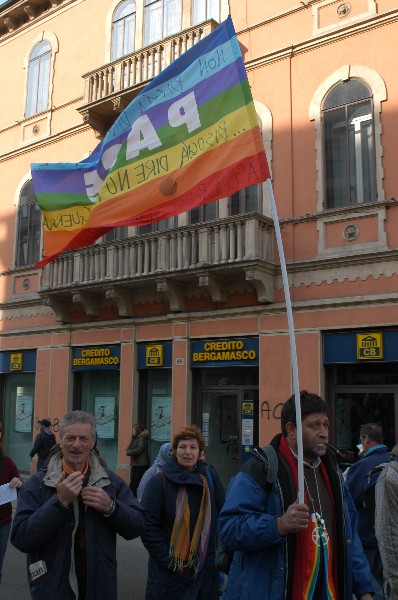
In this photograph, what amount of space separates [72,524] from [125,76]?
575 inches

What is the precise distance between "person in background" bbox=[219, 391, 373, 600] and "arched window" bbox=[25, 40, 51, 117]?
57.9 ft

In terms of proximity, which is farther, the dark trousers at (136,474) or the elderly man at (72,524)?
the dark trousers at (136,474)

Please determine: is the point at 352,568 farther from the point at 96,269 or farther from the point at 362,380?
the point at 96,269

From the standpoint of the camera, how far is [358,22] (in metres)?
12.8

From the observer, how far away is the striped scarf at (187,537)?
4.59 meters

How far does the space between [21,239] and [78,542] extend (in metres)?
16.5

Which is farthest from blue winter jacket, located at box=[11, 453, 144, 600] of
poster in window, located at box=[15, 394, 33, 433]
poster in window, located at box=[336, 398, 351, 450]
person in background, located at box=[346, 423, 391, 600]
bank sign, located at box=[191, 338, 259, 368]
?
poster in window, located at box=[15, 394, 33, 433]

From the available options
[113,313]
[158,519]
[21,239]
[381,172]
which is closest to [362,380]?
[381,172]

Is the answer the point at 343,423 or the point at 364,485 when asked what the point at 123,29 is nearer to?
the point at 343,423

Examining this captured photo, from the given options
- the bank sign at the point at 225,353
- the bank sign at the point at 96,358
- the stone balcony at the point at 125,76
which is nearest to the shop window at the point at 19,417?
the bank sign at the point at 96,358

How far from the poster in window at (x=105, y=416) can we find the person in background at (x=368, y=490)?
10.3m

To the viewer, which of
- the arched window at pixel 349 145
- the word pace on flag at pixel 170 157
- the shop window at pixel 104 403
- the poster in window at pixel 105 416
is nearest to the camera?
the word pace on flag at pixel 170 157

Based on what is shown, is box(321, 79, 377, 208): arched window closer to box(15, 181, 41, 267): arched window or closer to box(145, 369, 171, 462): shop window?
box(145, 369, 171, 462): shop window

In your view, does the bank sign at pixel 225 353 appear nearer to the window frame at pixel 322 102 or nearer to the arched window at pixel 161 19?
the window frame at pixel 322 102
